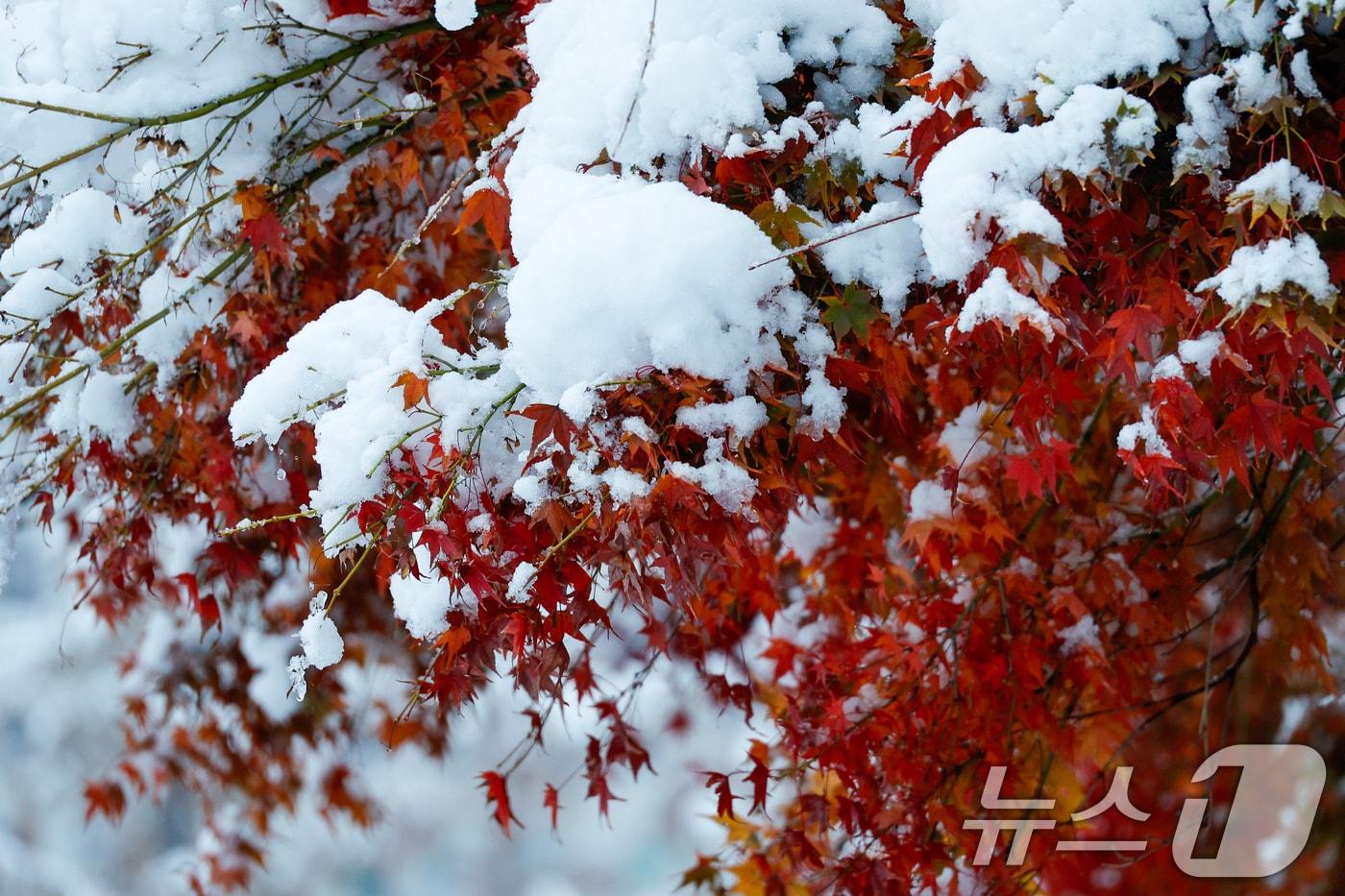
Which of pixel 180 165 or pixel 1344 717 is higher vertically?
pixel 180 165

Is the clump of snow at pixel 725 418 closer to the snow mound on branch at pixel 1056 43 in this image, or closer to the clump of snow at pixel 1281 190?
the snow mound on branch at pixel 1056 43

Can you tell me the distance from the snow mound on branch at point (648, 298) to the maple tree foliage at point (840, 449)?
1.1 inches

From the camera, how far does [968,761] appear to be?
276 cm

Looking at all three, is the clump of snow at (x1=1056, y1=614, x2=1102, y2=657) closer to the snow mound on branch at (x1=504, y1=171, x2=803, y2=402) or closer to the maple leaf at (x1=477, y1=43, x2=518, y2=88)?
the snow mound on branch at (x1=504, y1=171, x2=803, y2=402)

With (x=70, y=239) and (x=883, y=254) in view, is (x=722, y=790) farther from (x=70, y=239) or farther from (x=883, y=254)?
(x=70, y=239)

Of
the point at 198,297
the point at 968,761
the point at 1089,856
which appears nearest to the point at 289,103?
the point at 198,297

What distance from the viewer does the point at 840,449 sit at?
1.93 m

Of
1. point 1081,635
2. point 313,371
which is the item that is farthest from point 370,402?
point 1081,635

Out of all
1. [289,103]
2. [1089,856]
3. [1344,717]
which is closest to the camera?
[289,103]

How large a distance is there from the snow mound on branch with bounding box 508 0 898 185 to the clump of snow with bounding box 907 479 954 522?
4.18 ft

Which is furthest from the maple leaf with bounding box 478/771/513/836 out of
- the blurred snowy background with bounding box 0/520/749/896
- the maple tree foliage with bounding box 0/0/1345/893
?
the blurred snowy background with bounding box 0/520/749/896

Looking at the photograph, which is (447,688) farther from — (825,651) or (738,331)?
(825,651)

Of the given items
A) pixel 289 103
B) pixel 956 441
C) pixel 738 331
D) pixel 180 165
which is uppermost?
pixel 289 103

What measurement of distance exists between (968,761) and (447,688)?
159 centimetres
